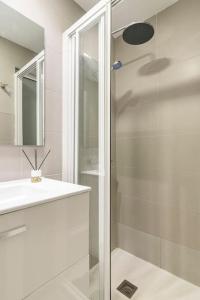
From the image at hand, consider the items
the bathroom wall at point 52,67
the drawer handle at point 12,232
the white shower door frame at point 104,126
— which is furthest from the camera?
the bathroom wall at point 52,67

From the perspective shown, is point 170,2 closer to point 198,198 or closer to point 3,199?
point 198,198

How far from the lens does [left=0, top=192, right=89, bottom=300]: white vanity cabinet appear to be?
0.64m

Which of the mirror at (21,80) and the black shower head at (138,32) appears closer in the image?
the mirror at (21,80)

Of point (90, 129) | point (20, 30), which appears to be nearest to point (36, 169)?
point (90, 129)

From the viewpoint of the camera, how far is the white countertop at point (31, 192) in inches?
28.2

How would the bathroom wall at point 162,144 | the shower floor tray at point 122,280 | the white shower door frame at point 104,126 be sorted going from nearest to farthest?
the shower floor tray at point 122,280
the white shower door frame at point 104,126
the bathroom wall at point 162,144

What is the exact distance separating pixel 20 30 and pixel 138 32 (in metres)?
0.81

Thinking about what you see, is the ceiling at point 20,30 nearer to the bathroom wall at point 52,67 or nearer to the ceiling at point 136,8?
the bathroom wall at point 52,67

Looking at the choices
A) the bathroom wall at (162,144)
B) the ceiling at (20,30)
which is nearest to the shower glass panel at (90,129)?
the ceiling at (20,30)

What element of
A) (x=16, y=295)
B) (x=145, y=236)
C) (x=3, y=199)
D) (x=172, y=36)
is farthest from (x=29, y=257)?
(x=172, y=36)

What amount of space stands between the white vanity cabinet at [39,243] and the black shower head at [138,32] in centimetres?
119

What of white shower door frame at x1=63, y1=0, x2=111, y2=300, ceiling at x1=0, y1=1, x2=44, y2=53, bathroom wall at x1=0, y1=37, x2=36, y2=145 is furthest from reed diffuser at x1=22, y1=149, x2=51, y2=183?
ceiling at x1=0, y1=1, x2=44, y2=53

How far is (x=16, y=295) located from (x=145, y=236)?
123cm

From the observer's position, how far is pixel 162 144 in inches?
59.8
